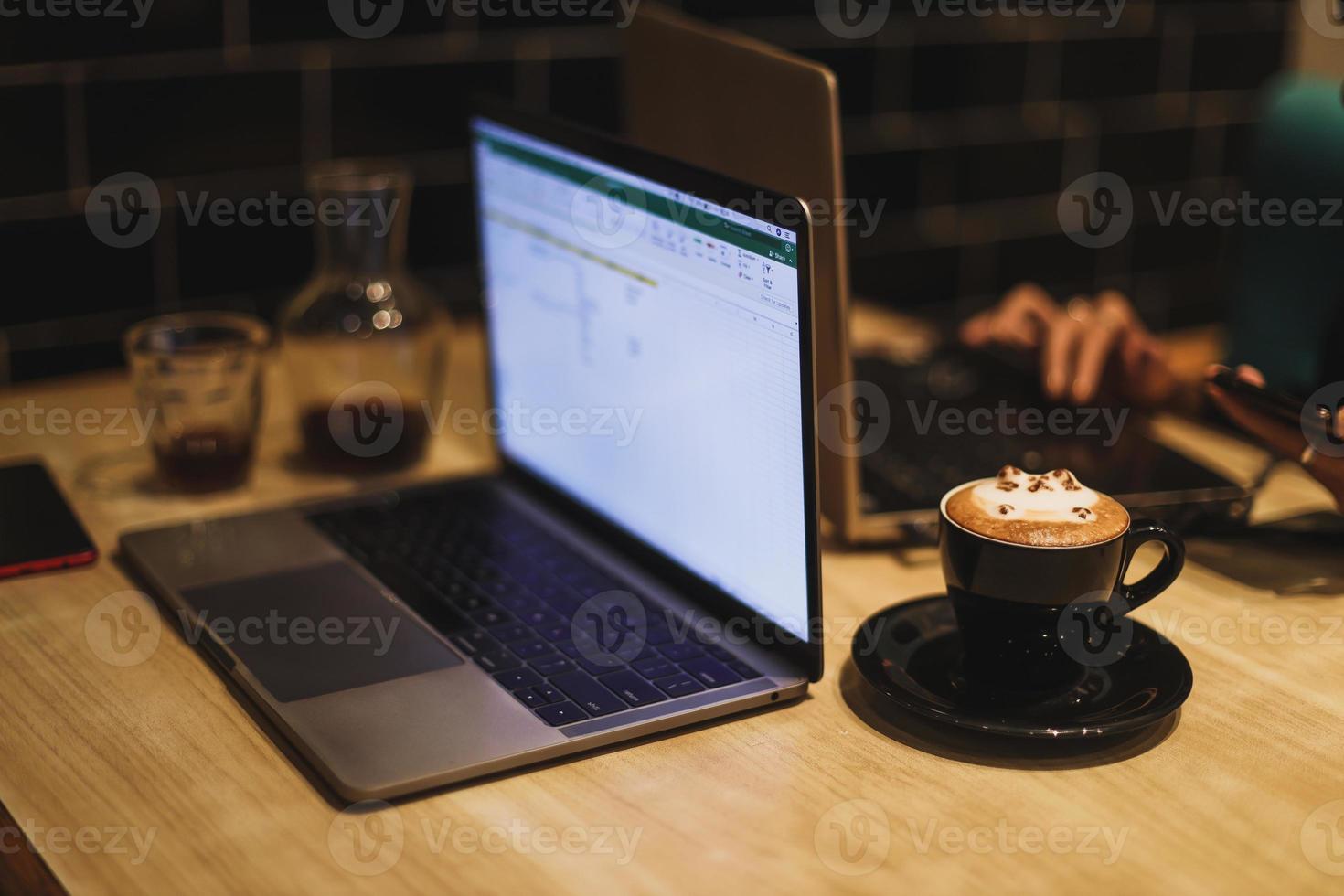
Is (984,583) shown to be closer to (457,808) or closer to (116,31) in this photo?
(457,808)

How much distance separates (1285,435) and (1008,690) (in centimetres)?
34

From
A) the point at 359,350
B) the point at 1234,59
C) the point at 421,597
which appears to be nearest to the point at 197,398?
the point at 359,350

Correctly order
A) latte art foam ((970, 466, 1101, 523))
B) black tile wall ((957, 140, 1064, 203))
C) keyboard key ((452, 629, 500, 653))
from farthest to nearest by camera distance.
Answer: black tile wall ((957, 140, 1064, 203)) < keyboard key ((452, 629, 500, 653)) < latte art foam ((970, 466, 1101, 523))

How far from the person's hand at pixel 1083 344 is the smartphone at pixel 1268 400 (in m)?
0.24

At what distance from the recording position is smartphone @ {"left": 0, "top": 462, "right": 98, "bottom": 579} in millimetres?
1098

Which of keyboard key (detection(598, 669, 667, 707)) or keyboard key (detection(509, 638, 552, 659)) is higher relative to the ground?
keyboard key (detection(598, 669, 667, 707))

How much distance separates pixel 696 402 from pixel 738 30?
1.13 meters

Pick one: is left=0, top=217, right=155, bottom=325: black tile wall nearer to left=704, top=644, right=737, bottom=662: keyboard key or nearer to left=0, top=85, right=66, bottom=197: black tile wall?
left=0, top=85, right=66, bottom=197: black tile wall

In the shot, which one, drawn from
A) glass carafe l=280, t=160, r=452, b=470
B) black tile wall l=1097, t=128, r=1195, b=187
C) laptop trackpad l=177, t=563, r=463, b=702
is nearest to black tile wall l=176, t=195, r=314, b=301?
glass carafe l=280, t=160, r=452, b=470

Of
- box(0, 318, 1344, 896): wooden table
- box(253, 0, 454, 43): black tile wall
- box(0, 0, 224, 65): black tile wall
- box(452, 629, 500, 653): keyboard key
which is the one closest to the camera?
Answer: box(0, 318, 1344, 896): wooden table

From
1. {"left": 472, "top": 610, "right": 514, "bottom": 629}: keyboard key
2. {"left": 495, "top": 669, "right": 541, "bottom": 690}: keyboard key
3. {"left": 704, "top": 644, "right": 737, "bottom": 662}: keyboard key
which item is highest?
{"left": 495, "top": 669, "right": 541, "bottom": 690}: keyboard key

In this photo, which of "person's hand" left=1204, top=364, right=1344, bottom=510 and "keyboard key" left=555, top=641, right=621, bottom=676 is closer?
"keyboard key" left=555, top=641, right=621, bottom=676

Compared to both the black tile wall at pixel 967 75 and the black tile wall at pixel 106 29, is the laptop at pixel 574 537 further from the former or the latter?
the black tile wall at pixel 967 75

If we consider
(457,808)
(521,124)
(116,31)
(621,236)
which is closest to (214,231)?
(116,31)
